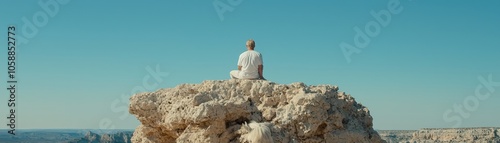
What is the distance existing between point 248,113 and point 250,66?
1.63 m

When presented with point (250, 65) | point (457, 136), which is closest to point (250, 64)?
point (250, 65)

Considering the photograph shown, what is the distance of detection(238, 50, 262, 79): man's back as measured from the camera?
32.0ft

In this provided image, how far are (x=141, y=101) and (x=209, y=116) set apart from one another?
1.66 meters

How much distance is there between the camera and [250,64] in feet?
32.0

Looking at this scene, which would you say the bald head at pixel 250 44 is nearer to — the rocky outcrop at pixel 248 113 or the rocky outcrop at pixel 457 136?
the rocky outcrop at pixel 248 113

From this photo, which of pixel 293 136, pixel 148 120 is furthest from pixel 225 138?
pixel 148 120

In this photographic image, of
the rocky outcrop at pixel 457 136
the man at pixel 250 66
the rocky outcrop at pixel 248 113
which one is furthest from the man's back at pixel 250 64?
the rocky outcrop at pixel 457 136

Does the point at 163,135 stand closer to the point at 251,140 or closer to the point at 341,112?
the point at 251,140

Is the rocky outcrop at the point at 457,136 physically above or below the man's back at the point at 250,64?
above

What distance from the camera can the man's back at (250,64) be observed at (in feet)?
32.0

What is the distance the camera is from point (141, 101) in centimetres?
891

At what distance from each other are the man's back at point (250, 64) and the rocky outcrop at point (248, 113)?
2.19ft

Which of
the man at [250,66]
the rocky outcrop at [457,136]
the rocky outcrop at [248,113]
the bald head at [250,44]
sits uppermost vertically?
the rocky outcrop at [457,136]

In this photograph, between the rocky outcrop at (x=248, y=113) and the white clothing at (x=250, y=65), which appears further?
the white clothing at (x=250, y=65)
